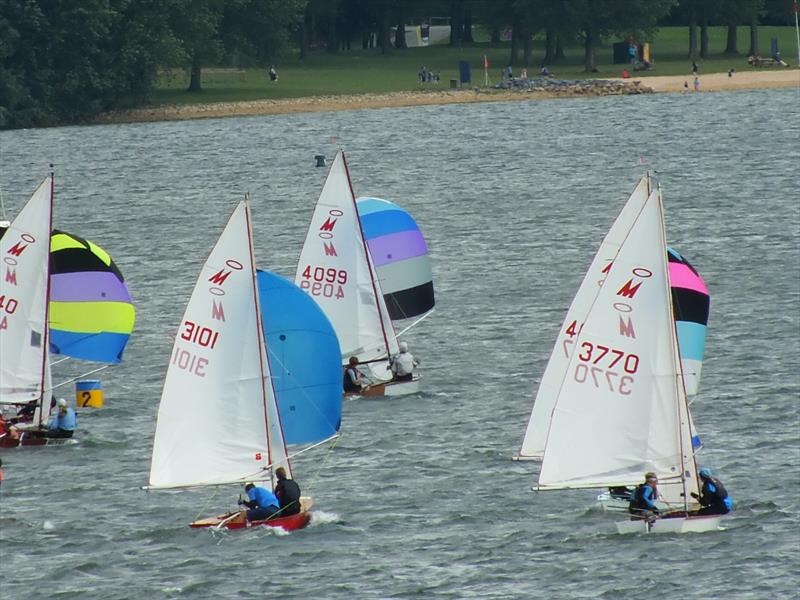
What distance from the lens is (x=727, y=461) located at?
4125cm

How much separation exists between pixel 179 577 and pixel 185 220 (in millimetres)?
56647

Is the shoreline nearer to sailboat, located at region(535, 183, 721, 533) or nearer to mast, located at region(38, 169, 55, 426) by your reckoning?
mast, located at region(38, 169, 55, 426)

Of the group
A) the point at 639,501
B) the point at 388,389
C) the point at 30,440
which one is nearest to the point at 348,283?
the point at 388,389

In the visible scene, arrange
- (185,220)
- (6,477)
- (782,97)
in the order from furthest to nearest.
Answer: (782,97)
(185,220)
(6,477)

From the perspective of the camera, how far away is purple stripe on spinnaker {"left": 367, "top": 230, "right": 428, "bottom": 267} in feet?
168

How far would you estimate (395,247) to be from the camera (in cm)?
5159

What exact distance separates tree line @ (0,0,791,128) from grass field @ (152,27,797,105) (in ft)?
5.72

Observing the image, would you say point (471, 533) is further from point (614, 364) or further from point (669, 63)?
point (669, 63)

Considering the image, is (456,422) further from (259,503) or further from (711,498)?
(711,498)

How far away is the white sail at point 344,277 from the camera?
48875 millimetres

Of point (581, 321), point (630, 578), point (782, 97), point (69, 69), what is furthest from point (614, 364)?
point (782, 97)

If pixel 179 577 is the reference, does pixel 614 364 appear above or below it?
above

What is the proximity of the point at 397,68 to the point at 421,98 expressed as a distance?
17.1 meters

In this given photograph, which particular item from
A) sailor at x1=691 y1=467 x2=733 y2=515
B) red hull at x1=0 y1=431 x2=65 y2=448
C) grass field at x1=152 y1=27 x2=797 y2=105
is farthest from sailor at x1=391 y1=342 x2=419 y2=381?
grass field at x1=152 y1=27 x2=797 y2=105
